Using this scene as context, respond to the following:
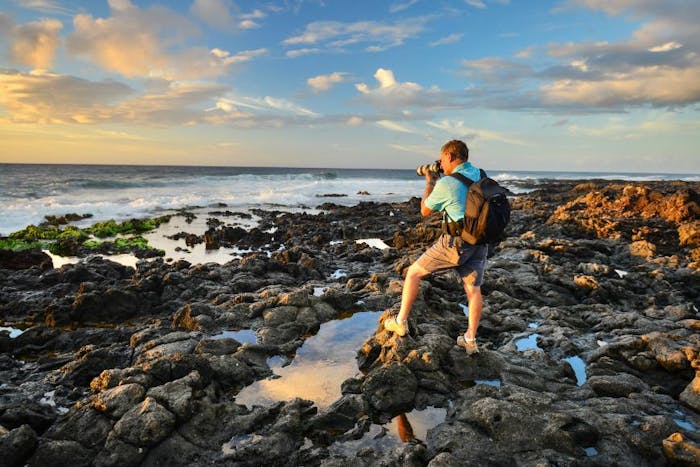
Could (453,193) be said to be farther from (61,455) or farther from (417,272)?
(61,455)

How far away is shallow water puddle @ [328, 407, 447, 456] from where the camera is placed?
4633 millimetres

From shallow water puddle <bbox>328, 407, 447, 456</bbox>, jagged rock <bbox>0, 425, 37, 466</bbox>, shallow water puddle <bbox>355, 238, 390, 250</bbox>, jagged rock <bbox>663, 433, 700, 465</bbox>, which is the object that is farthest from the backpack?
shallow water puddle <bbox>355, 238, 390, 250</bbox>

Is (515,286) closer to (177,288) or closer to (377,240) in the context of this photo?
(177,288)

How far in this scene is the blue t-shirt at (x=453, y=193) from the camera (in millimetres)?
5500

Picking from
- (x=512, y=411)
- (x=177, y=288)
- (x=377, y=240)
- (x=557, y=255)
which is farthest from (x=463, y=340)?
(x=377, y=240)

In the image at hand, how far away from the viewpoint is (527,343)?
7664mm

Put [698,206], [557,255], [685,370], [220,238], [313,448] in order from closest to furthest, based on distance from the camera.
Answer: [313,448] → [685,370] → [557,255] → [698,206] → [220,238]

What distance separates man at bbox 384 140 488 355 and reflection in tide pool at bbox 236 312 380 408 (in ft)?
3.78

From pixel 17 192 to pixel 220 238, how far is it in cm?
3481

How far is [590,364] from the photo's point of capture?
6645 millimetres

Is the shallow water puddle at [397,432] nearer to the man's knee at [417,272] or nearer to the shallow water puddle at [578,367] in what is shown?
the man's knee at [417,272]

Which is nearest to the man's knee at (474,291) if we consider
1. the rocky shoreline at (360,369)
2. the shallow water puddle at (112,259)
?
the rocky shoreline at (360,369)

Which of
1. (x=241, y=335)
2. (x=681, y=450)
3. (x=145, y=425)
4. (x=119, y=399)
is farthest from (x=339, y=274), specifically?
(x=681, y=450)

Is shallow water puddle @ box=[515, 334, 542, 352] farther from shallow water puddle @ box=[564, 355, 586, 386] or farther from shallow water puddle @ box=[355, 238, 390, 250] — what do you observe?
shallow water puddle @ box=[355, 238, 390, 250]
